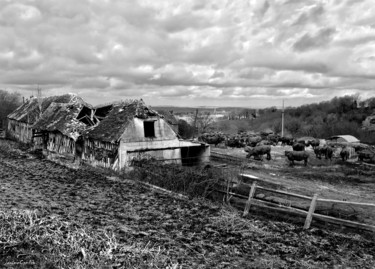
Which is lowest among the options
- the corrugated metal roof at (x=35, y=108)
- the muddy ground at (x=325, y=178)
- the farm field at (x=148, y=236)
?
the muddy ground at (x=325, y=178)

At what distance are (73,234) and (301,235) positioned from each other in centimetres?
674

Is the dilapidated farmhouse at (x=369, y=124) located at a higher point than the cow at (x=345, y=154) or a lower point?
higher

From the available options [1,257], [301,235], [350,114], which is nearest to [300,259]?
[301,235]

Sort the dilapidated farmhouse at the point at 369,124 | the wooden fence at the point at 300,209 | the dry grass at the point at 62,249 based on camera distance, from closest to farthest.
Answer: the dry grass at the point at 62,249, the wooden fence at the point at 300,209, the dilapidated farmhouse at the point at 369,124

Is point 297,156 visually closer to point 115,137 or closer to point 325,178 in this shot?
point 325,178

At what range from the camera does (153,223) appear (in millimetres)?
11211

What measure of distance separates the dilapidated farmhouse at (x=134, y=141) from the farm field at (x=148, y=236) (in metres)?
6.33

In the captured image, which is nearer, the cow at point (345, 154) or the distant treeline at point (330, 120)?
the cow at point (345, 154)

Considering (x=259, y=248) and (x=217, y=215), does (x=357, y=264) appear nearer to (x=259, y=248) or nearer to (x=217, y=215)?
(x=259, y=248)

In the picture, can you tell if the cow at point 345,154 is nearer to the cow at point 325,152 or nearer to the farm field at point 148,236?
the cow at point 325,152

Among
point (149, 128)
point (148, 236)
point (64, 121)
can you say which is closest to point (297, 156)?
point (149, 128)

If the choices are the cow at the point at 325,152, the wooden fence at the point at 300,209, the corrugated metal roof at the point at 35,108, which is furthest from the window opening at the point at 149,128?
the cow at the point at 325,152

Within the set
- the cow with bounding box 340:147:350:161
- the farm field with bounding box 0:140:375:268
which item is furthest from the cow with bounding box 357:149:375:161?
the farm field with bounding box 0:140:375:268

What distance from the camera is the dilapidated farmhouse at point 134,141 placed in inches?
872
